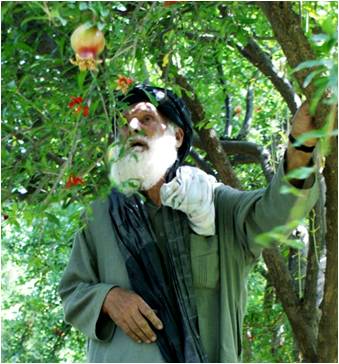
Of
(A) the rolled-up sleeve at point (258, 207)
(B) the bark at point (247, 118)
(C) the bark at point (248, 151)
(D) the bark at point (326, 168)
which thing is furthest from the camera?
(B) the bark at point (247, 118)

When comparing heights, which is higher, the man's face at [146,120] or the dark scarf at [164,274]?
the man's face at [146,120]

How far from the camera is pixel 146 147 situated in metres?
3.33

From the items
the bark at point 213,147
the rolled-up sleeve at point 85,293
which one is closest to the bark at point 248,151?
the bark at point 213,147

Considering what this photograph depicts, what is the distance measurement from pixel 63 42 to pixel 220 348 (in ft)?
3.71

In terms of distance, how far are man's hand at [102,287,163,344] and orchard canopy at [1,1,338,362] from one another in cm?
29

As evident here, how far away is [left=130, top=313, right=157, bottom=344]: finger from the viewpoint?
3043 mm

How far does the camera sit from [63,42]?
2.65 m

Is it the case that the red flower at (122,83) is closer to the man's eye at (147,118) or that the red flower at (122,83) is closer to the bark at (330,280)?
the man's eye at (147,118)

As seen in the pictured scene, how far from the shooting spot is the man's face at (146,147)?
3.26 m

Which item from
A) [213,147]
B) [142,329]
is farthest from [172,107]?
[213,147]

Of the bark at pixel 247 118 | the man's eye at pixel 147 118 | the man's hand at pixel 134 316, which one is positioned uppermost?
the bark at pixel 247 118

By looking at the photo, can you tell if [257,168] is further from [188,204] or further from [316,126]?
[316,126]

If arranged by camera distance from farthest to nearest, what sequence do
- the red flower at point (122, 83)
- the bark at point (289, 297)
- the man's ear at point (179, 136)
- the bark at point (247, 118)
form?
the bark at point (247, 118)
the bark at point (289, 297)
the man's ear at point (179, 136)
the red flower at point (122, 83)

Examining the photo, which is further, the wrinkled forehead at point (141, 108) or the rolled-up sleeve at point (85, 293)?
the wrinkled forehead at point (141, 108)
